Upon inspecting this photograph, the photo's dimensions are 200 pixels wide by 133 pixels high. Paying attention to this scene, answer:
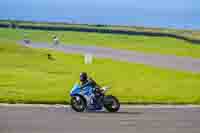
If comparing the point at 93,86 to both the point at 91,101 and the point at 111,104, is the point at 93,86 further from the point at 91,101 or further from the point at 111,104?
the point at 111,104

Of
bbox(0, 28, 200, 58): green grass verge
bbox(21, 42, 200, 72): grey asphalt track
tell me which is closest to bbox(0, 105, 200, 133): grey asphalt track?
bbox(21, 42, 200, 72): grey asphalt track

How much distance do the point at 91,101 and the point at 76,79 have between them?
1446cm

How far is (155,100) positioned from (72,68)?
770 inches

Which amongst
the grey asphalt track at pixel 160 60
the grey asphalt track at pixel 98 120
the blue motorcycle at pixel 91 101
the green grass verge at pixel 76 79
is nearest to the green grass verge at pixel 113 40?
the grey asphalt track at pixel 160 60

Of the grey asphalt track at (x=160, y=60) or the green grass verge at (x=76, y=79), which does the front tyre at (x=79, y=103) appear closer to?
the green grass verge at (x=76, y=79)

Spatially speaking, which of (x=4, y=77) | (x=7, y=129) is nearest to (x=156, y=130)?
(x=7, y=129)

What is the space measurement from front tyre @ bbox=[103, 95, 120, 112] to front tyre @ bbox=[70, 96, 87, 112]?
0.72 meters

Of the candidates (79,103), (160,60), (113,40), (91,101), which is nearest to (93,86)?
(91,101)

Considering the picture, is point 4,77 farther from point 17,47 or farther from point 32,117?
point 17,47

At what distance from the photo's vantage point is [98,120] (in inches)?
797

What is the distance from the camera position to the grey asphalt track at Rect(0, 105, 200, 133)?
1769 cm

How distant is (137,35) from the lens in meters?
123

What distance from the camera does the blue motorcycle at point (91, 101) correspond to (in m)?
23.0

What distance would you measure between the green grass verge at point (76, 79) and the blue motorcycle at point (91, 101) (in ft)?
11.1
